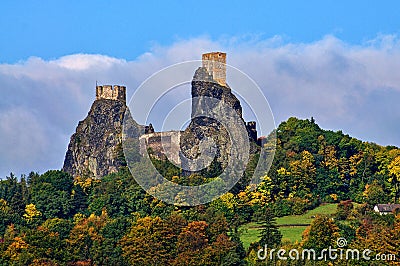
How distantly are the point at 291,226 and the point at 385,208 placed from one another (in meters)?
7.51

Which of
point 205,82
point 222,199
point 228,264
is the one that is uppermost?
point 205,82

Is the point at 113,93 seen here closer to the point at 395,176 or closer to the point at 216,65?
the point at 216,65

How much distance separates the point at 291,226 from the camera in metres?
88.2

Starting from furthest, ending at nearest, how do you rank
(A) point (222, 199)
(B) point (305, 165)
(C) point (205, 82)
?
(C) point (205, 82) → (B) point (305, 165) → (A) point (222, 199)

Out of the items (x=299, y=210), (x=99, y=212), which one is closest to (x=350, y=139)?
(x=299, y=210)

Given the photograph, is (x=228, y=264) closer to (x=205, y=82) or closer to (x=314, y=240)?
(x=314, y=240)

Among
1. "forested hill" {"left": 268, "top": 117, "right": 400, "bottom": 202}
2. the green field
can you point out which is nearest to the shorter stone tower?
"forested hill" {"left": 268, "top": 117, "right": 400, "bottom": 202}

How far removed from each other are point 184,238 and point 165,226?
2336 millimetres

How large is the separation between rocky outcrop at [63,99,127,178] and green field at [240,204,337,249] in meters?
25.0

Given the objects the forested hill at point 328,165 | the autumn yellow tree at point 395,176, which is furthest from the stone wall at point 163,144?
the autumn yellow tree at point 395,176

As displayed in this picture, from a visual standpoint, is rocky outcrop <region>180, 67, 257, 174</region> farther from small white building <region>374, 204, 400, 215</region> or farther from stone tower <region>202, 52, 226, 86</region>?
small white building <region>374, 204, 400, 215</region>

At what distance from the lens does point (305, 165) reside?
100250 millimetres

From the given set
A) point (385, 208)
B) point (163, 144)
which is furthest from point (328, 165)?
point (163, 144)

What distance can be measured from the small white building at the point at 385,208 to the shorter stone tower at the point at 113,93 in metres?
30.9
